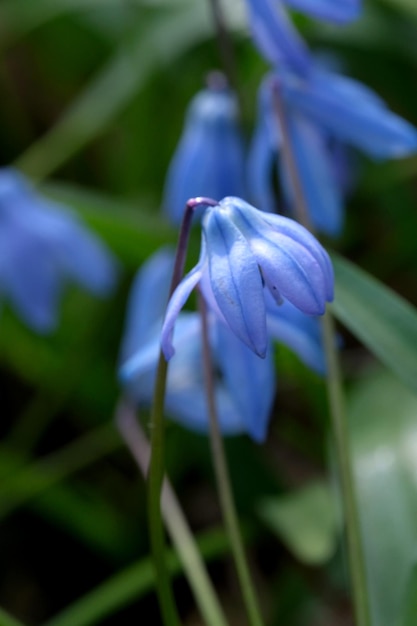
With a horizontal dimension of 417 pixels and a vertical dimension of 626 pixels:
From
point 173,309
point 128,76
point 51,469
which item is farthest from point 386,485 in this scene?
point 128,76

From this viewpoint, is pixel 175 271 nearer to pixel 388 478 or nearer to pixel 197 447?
pixel 388 478

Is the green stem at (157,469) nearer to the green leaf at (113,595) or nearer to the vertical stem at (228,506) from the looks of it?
the vertical stem at (228,506)

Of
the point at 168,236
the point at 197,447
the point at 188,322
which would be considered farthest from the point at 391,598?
the point at 168,236

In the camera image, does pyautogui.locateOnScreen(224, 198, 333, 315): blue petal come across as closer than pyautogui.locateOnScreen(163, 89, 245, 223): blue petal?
Yes

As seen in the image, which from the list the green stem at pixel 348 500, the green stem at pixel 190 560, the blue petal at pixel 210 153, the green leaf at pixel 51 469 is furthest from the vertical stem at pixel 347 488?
the green leaf at pixel 51 469

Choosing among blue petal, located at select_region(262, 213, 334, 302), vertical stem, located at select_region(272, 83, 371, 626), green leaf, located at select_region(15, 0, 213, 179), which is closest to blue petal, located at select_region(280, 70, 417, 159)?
vertical stem, located at select_region(272, 83, 371, 626)

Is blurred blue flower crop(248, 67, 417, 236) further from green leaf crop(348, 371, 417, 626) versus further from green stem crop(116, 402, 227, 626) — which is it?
green stem crop(116, 402, 227, 626)

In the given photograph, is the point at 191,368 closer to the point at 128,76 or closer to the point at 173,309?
the point at 173,309
